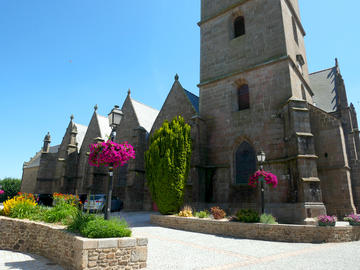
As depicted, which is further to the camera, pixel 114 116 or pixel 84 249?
pixel 114 116

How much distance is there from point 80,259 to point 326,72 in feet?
88.5

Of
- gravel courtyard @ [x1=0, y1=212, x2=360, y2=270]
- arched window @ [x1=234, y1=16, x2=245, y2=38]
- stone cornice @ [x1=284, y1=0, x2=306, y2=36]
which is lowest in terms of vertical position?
gravel courtyard @ [x1=0, y1=212, x2=360, y2=270]

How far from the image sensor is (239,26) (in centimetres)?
1911

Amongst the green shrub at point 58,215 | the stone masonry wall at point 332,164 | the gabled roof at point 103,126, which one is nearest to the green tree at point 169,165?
the green shrub at point 58,215

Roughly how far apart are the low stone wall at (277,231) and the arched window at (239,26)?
14754mm

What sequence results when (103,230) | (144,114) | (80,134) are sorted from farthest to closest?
(80,134), (144,114), (103,230)

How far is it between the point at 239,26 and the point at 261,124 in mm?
9026

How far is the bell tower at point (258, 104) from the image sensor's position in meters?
12.9

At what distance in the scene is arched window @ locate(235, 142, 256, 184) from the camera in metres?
15.3

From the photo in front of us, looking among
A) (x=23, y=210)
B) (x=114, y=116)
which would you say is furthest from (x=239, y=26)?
(x=23, y=210)

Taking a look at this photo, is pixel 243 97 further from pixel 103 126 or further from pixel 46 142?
pixel 46 142

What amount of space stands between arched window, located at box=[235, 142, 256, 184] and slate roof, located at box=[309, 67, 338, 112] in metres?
9.44

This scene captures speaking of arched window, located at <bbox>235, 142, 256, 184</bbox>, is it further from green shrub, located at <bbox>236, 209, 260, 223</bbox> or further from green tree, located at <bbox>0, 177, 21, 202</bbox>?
green tree, located at <bbox>0, 177, 21, 202</bbox>

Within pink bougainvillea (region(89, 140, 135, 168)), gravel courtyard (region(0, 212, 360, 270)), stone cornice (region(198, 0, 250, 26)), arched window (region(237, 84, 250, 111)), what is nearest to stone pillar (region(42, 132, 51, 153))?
stone cornice (region(198, 0, 250, 26))
